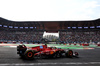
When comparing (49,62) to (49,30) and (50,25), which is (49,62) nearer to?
(50,25)

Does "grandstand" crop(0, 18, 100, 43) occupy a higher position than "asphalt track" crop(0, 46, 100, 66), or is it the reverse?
"grandstand" crop(0, 18, 100, 43)

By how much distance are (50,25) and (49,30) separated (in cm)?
406

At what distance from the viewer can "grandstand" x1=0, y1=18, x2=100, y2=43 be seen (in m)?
56.2

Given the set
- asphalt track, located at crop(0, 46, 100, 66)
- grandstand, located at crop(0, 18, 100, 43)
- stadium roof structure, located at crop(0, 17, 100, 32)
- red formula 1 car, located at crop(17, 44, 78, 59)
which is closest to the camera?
asphalt track, located at crop(0, 46, 100, 66)

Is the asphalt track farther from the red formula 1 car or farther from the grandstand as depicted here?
the grandstand

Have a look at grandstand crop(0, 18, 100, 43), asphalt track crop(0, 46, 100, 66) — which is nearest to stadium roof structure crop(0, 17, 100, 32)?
grandstand crop(0, 18, 100, 43)

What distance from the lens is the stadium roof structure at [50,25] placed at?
55.7 meters

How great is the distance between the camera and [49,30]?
6184 cm

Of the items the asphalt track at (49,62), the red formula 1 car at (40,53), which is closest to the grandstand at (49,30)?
the red formula 1 car at (40,53)

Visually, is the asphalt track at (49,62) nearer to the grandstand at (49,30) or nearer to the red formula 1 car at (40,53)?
the red formula 1 car at (40,53)

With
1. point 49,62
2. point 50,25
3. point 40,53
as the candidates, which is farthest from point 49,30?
point 49,62

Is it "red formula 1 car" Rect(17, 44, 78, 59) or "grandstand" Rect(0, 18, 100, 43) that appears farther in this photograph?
"grandstand" Rect(0, 18, 100, 43)

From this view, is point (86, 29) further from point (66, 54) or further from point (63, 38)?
point (66, 54)

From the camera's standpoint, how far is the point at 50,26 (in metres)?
60.2
